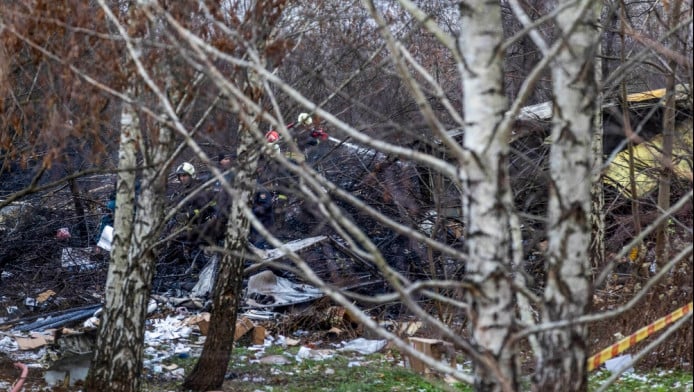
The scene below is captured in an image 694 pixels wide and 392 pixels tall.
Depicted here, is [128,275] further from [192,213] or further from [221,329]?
[192,213]

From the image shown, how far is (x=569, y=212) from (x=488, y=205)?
0.30 m

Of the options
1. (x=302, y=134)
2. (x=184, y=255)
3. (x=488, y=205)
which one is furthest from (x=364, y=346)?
(x=488, y=205)

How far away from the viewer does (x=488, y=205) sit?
8.95 ft

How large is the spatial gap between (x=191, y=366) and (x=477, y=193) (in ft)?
23.8

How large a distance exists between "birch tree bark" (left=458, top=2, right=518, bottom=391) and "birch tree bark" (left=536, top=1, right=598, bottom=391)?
0.62 feet

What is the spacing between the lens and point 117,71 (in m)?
5.82

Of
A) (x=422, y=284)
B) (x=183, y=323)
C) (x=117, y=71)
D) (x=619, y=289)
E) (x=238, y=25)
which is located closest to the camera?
(x=422, y=284)

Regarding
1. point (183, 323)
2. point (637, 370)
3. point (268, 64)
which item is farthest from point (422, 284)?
point (183, 323)

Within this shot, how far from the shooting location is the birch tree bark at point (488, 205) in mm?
2732

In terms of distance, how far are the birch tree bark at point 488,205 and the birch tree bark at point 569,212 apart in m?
0.19

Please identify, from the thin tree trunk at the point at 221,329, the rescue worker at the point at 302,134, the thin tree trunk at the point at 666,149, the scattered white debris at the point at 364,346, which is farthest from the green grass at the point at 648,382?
the thin tree trunk at the point at 221,329

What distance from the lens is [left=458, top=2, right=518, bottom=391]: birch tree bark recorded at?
8.96 ft

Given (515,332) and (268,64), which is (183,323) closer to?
(268,64)

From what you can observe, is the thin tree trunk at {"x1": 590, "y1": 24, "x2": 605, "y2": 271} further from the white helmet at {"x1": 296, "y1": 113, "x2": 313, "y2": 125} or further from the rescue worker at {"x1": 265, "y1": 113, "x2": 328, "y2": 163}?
the white helmet at {"x1": 296, "y1": 113, "x2": 313, "y2": 125}
